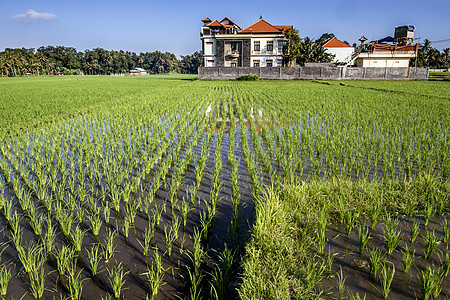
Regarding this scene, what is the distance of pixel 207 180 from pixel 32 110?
9.50m

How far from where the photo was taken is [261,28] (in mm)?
35781

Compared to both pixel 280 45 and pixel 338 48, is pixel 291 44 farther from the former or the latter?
pixel 338 48

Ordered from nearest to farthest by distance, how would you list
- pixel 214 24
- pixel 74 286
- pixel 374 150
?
pixel 74 286, pixel 374 150, pixel 214 24

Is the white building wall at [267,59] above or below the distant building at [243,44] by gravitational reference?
below

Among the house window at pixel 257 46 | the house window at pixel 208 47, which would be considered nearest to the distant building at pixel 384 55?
the house window at pixel 257 46

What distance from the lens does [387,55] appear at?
114ft

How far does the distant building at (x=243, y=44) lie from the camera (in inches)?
1385

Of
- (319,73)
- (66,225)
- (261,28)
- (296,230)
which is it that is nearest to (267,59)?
(261,28)

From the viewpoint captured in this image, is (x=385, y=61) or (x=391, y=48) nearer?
(x=385, y=61)

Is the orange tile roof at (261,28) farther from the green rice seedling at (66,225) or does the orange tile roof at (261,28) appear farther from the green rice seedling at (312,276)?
the green rice seedling at (312,276)

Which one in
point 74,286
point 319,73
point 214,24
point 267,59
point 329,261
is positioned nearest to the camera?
point 74,286

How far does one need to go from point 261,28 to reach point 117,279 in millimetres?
37334

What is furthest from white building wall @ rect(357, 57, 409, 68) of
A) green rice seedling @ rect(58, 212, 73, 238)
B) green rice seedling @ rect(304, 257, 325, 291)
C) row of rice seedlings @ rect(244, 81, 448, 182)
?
green rice seedling @ rect(58, 212, 73, 238)

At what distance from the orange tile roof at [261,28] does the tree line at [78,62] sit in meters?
49.7
